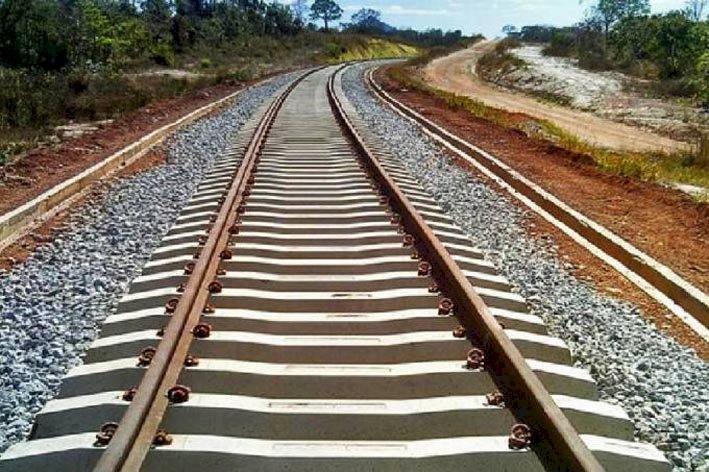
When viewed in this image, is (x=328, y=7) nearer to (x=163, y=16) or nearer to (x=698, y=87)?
(x=163, y=16)

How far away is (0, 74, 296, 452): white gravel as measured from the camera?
4.16m

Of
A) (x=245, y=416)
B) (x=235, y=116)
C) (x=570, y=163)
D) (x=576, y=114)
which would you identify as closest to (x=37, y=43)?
(x=235, y=116)

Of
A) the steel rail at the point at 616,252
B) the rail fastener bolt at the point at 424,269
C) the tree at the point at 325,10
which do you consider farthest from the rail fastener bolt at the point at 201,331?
the tree at the point at 325,10

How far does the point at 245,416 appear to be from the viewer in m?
3.70

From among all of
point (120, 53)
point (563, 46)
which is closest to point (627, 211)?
point (120, 53)

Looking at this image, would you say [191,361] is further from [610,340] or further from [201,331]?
[610,340]

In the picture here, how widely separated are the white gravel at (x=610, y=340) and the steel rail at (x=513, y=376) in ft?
2.07

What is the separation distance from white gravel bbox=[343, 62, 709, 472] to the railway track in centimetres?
18

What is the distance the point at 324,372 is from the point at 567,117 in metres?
24.5

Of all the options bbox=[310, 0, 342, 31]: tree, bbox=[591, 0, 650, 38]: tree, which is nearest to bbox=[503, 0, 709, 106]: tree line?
bbox=[591, 0, 650, 38]: tree

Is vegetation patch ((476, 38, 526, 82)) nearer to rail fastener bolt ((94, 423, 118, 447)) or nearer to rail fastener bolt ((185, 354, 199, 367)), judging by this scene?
rail fastener bolt ((185, 354, 199, 367))

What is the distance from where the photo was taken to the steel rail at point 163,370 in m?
3.18

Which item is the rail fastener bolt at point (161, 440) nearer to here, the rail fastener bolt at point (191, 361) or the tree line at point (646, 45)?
the rail fastener bolt at point (191, 361)

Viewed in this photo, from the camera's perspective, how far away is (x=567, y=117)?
26.7 m
